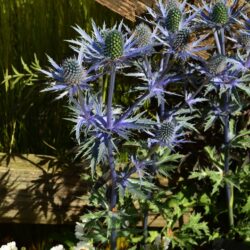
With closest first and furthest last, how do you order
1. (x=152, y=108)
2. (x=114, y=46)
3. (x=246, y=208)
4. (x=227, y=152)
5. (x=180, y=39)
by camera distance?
(x=114, y=46)
(x=180, y=39)
(x=227, y=152)
(x=246, y=208)
(x=152, y=108)

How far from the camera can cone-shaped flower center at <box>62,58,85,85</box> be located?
6.63ft

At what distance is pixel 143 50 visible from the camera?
204 centimetres

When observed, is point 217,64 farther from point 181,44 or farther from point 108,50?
point 108,50

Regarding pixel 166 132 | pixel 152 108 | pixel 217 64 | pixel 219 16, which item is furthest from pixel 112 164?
pixel 152 108

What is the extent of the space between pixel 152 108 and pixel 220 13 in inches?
35.6

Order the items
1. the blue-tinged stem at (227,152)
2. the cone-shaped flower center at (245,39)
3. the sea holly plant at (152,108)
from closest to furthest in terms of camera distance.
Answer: the sea holly plant at (152,108), the cone-shaped flower center at (245,39), the blue-tinged stem at (227,152)

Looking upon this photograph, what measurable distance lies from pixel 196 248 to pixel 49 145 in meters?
0.96

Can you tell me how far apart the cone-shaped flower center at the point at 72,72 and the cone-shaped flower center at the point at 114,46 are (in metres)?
0.11

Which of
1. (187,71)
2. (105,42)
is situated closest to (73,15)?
(187,71)

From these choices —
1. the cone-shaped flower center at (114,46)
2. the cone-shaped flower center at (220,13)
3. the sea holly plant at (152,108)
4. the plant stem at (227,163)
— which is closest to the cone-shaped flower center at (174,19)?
the sea holly plant at (152,108)

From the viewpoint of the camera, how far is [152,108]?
3246mm

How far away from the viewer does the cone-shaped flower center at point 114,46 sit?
6.52 ft

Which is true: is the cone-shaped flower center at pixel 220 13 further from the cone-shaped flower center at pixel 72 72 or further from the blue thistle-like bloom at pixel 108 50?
→ the cone-shaped flower center at pixel 72 72

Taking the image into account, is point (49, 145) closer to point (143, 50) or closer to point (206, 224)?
point (206, 224)
